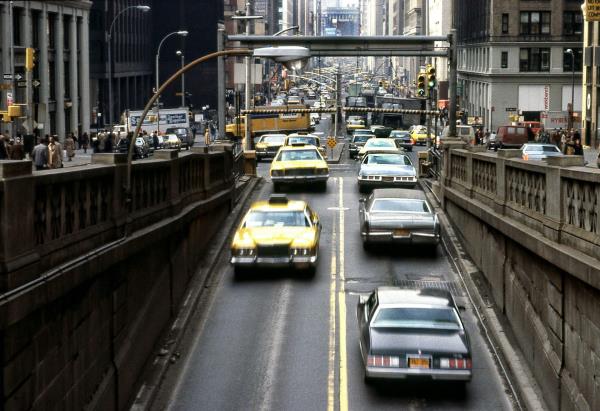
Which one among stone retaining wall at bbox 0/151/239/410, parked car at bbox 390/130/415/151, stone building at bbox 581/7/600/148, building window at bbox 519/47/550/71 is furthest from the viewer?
building window at bbox 519/47/550/71

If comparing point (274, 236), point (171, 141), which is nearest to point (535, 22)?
point (171, 141)

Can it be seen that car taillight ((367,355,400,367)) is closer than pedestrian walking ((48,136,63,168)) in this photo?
Yes

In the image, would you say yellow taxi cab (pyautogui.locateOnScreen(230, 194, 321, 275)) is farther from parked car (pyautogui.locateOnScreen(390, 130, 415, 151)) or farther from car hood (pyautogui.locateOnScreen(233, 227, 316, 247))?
parked car (pyautogui.locateOnScreen(390, 130, 415, 151))

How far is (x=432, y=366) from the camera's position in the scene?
1794 cm

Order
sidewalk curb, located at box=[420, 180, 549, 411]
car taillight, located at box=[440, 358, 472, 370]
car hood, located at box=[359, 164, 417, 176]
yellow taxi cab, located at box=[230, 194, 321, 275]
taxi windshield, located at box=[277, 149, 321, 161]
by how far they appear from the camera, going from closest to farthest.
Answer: car taillight, located at box=[440, 358, 472, 370], sidewalk curb, located at box=[420, 180, 549, 411], yellow taxi cab, located at box=[230, 194, 321, 275], car hood, located at box=[359, 164, 417, 176], taxi windshield, located at box=[277, 149, 321, 161]

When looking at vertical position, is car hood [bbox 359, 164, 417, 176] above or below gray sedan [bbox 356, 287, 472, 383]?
above

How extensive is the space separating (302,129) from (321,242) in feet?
180

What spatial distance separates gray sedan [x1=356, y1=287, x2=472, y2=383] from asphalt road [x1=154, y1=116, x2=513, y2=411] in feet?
2.17

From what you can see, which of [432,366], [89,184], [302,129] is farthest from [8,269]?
[302,129]

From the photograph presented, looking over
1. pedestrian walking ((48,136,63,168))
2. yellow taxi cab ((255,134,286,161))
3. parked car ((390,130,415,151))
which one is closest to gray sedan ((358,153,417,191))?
pedestrian walking ((48,136,63,168))

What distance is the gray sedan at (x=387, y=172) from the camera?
127 feet

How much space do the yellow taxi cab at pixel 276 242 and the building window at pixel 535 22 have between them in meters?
80.5

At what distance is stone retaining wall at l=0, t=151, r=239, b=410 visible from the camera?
41.8 feet

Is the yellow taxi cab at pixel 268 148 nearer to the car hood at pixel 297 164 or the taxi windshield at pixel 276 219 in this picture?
the car hood at pixel 297 164
